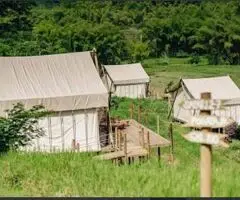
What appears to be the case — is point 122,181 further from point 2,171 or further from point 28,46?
point 28,46

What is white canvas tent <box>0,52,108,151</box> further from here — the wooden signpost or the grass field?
the wooden signpost

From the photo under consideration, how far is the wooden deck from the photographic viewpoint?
11.2m

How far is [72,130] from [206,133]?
1004cm

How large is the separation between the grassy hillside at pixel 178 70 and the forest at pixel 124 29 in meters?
1.37

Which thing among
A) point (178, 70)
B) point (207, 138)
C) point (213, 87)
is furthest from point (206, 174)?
point (178, 70)

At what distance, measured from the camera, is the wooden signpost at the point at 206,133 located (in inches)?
158

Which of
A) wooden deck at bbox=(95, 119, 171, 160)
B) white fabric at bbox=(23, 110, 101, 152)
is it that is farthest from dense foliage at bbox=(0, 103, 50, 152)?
white fabric at bbox=(23, 110, 101, 152)

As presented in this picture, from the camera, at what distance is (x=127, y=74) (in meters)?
28.5

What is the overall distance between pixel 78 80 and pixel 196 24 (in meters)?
35.9

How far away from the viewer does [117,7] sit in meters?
59.1

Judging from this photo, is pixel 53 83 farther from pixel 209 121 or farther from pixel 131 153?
pixel 209 121

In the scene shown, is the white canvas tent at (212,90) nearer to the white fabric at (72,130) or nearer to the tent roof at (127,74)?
the tent roof at (127,74)

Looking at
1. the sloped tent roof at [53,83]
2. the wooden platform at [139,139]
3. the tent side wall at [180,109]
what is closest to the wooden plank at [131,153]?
the wooden platform at [139,139]

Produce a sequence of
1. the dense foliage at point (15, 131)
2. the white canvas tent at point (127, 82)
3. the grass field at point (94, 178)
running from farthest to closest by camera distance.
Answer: the white canvas tent at point (127, 82)
the dense foliage at point (15, 131)
the grass field at point (94, 178)
